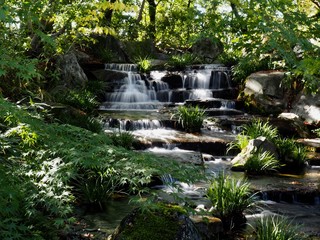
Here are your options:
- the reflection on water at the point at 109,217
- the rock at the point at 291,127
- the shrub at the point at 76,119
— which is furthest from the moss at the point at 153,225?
the rock at the point at 291,127

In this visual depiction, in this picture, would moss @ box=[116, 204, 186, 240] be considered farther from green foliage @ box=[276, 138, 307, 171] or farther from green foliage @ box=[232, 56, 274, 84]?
green foliage @ box=[232, 56, 274, 84]

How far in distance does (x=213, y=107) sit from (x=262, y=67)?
382 cm

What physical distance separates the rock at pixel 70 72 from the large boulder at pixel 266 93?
679 centimetres

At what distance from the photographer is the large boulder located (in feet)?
45.2

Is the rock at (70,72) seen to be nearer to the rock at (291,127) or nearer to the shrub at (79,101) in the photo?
the shrub at (79,101)

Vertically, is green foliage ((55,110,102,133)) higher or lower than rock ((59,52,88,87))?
lower

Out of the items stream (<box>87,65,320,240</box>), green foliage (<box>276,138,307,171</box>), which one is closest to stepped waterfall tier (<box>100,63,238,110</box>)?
stream (<box>87,65,320,240</box>)

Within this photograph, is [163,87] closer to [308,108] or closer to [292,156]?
[308,108]

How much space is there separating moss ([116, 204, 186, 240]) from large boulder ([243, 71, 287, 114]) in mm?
11046

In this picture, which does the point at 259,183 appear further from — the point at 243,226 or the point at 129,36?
the point at 129,36

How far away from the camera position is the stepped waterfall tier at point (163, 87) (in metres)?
14.9

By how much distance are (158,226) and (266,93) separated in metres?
11.7

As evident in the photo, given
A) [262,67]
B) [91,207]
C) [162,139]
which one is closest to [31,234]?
[91,207]

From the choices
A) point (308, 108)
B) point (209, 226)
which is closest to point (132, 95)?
point (308, 108)
